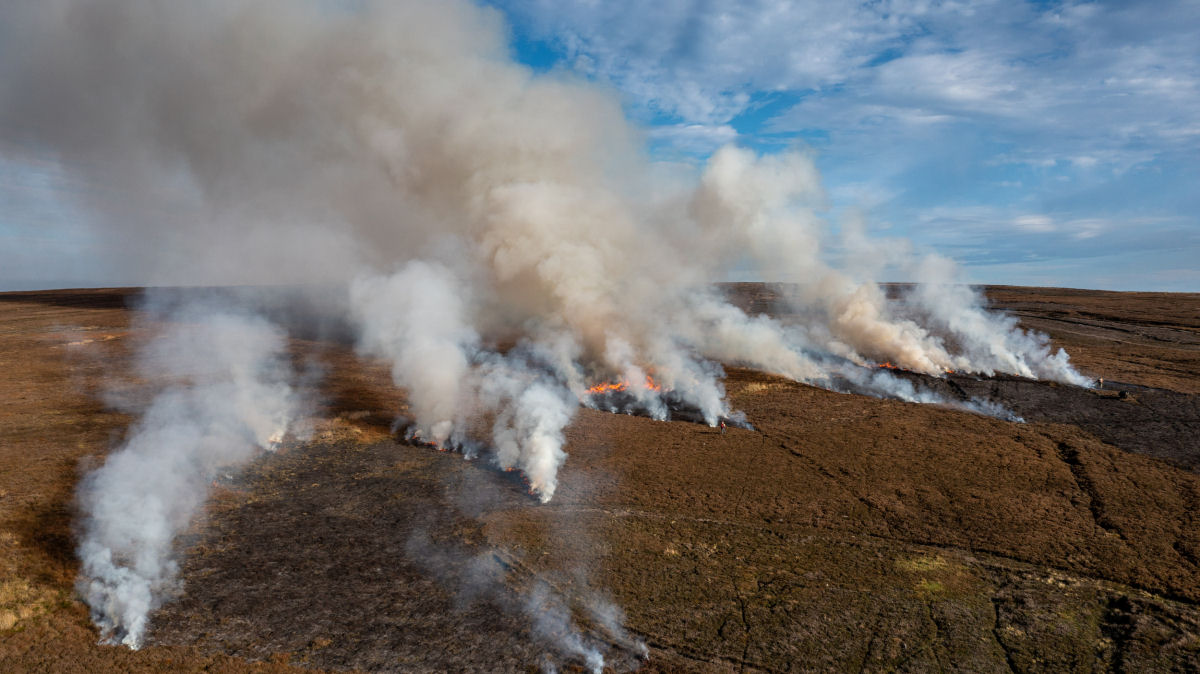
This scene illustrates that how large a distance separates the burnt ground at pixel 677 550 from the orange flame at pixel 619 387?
505 centimetres

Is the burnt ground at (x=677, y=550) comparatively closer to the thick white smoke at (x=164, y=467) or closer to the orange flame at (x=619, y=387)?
the thick white smoke at (x=164, y=467)

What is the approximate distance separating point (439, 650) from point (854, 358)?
32.6m

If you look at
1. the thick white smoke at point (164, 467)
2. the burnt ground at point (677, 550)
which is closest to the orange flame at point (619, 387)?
the burnt ground at point (677, 550)

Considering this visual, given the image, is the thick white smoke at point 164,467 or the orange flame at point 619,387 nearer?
the thick white smoke at point 164,467

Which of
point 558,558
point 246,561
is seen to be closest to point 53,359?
point 246,561

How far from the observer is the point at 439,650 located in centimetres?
938

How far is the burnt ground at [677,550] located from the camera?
9531mm

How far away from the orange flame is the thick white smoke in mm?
12901

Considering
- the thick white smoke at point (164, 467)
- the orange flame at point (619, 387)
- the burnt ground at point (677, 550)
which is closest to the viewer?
the burnt ground at point (677, 550)

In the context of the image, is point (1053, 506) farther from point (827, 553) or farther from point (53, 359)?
point (53, 359)

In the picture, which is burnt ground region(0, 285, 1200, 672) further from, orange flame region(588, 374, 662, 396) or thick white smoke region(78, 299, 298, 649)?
orange flame region(588, 374, 662, 396)

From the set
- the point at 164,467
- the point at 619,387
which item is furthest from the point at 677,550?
the point at 619,387

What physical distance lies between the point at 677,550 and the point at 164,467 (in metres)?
13.9

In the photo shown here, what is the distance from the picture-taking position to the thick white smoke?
1077 cm
